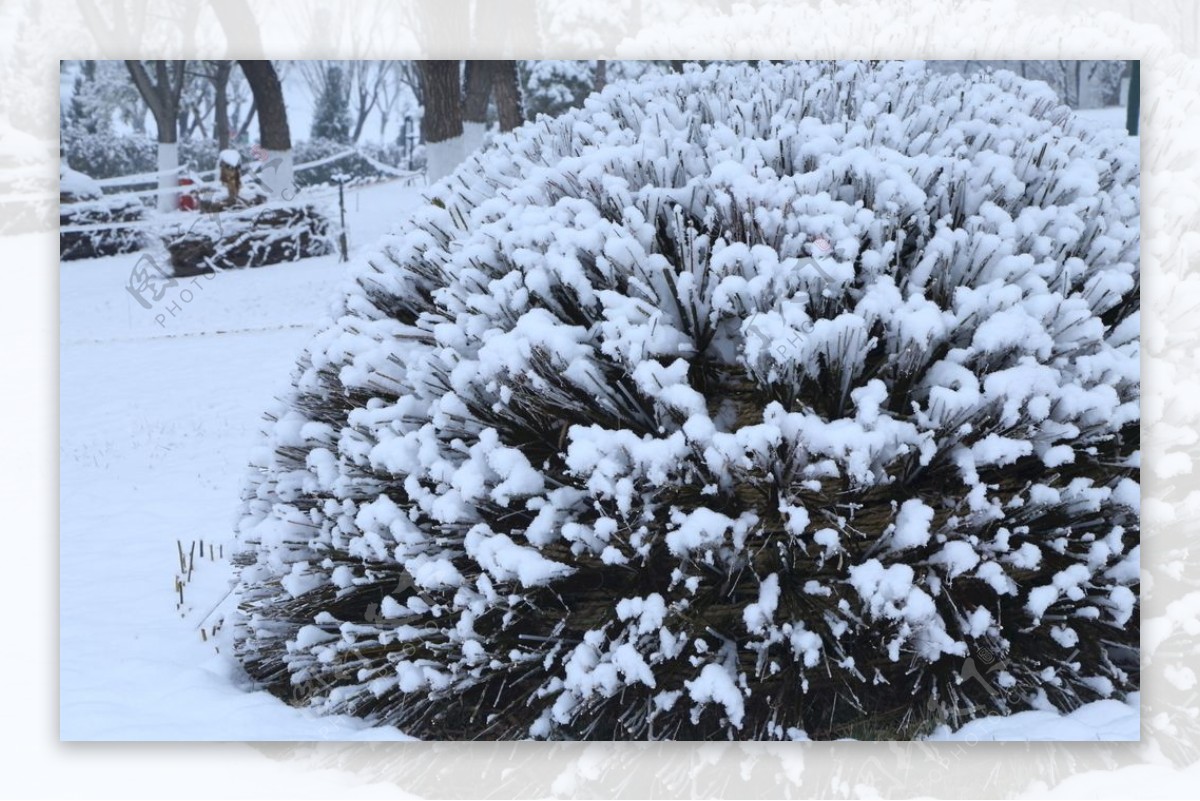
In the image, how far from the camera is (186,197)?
263 centimetres

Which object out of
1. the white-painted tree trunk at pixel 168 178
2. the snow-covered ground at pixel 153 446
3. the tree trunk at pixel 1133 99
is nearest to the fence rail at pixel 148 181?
the white-painted tree trunk at pixel 168 178

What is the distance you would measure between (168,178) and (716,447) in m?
1.70

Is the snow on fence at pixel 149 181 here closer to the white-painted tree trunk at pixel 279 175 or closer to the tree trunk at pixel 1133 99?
the white-painted tree trunk at pixel 279 175

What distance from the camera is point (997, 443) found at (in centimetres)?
189

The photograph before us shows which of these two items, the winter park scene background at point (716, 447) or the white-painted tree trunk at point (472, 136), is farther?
the white-painted tree trunk at point (472, 136)

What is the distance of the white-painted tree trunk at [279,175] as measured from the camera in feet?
8.68

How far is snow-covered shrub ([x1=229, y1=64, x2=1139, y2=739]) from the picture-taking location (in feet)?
6.11

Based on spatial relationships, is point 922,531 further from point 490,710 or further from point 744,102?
point 744,102

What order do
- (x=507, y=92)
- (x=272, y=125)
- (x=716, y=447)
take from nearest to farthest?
(x=716, y=447) → (x=272, y=125) → (x=507, y=92)

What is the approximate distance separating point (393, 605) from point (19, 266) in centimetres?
156

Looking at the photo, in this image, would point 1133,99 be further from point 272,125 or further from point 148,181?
point 148,181

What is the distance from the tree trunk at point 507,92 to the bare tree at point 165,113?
2.70 ft

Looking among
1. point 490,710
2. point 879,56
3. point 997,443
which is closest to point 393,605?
point 490,710

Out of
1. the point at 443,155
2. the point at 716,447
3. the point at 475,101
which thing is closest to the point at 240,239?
the point at 443,155
